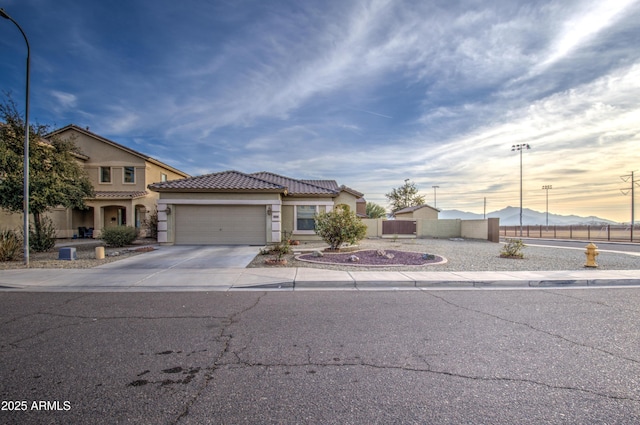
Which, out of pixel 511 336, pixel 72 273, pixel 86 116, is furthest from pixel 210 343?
pixel 86 116

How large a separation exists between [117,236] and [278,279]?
12269 millimetres

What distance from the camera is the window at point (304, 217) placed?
70.9ft

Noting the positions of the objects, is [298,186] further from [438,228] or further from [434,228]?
[438,228]

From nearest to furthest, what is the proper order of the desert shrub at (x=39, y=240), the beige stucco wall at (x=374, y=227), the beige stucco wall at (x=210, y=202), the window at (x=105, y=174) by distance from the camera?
the desert shrub at (x=39, y=240) → the beige stucco wall at (x=210, y=202) → the window at (x=105, y=174) → the beige stucco wall at (x=374, y=227)

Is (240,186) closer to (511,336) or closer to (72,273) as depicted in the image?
(72,273)

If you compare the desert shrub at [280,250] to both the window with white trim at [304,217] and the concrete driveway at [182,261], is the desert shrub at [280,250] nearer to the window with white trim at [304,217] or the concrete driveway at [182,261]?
the concrete driveway at [182,261]

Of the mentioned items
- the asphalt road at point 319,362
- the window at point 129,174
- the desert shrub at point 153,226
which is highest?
the window at point 129,174

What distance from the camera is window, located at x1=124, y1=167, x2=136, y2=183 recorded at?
82.1 ft

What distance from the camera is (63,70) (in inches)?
611

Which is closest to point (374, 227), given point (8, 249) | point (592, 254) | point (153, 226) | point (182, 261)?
point (153, 226)

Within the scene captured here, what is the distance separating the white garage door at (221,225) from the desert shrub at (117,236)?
250 cm

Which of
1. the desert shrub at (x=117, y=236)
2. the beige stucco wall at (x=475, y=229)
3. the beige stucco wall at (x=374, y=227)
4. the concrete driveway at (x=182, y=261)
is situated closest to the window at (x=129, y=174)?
the desert shrub at (x=117, y=236)

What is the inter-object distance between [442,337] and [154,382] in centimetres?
391

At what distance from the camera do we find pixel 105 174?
2514 cm
